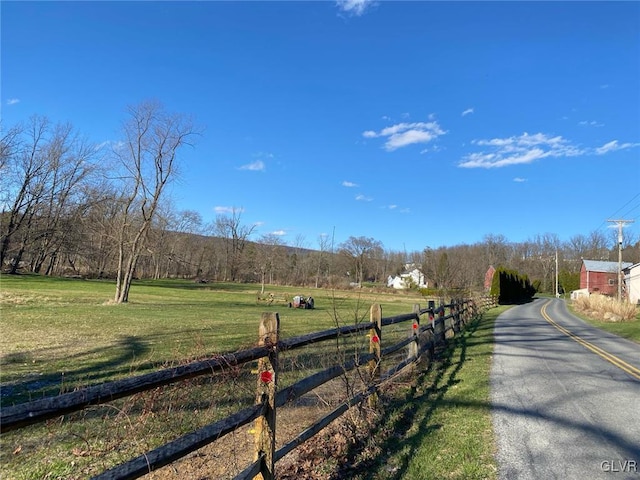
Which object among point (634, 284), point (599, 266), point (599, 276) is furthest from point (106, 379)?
point (599, 266)

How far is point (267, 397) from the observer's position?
138 inches

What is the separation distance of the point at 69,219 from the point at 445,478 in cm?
6782

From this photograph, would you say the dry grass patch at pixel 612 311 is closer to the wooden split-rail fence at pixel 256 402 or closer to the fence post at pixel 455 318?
the fence post at pixel 455 318

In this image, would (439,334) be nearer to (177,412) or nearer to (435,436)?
(435,436)

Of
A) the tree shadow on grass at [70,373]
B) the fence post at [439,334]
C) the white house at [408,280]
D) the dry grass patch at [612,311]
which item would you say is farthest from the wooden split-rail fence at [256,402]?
the white house at [408,280]

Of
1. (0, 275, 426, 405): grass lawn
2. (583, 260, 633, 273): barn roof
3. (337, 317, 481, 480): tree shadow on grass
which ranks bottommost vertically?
(0, 275, 426, 405): grass lawn

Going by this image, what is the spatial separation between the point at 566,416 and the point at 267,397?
4.66m

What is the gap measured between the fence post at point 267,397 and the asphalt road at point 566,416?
2318 mm

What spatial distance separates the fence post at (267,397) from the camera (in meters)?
3.42

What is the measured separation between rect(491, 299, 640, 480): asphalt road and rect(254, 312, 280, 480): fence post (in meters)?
2.32

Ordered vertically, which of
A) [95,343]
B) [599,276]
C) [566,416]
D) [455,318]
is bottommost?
[95,343]

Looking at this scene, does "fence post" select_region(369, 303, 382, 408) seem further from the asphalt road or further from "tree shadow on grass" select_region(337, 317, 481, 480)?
the asphalt road

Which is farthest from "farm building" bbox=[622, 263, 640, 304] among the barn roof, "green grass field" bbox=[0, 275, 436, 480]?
"green grass field" bbox=[0, 275, 436, 480]

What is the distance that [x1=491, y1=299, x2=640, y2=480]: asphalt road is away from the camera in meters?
4.34
